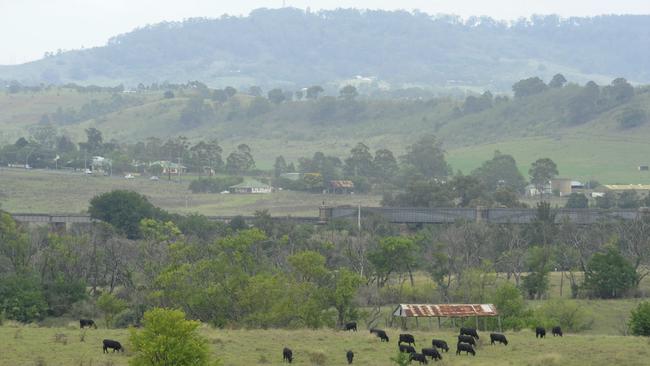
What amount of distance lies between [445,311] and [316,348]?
38.8 feet

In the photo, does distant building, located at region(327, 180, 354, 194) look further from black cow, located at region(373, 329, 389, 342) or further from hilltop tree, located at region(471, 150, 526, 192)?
black cow, located at region(373, 329, 389, 342)

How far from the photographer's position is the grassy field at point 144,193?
5984 inches

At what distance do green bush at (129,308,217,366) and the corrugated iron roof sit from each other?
60.7ft

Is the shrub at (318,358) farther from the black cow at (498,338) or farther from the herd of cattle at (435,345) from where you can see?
the black cow at (498,338)

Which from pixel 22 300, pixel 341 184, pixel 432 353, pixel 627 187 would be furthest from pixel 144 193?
pixel 432 353

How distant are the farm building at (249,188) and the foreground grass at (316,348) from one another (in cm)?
11533

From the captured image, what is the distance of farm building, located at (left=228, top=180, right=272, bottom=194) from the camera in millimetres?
174125

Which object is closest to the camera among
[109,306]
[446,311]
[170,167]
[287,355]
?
[287,355]

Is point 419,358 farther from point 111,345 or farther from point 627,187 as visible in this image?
point 627,187

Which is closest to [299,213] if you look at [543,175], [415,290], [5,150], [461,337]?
[543,175]

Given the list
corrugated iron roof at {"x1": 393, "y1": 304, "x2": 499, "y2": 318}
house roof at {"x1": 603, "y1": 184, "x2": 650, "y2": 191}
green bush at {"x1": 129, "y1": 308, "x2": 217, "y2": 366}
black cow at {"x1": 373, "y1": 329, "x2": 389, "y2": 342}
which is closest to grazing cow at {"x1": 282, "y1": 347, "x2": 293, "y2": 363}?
green bush at {"x1": 129, "y1": 308, "x2": 217, "y2": 366}

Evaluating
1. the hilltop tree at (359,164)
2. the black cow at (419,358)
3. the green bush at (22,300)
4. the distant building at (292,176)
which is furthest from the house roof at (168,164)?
the black cow at (419,358)

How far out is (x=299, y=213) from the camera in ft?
507

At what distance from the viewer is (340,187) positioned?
176625 millimetres
